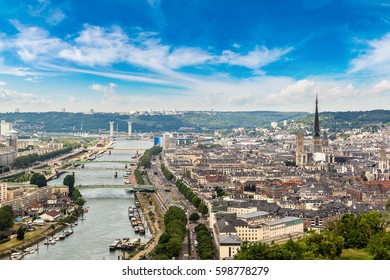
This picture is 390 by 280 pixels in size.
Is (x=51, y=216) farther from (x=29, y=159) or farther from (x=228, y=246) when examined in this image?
(x=29, y=159)

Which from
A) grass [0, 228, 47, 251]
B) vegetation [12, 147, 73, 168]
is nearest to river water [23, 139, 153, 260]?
grass [0, 228, 47, 251]

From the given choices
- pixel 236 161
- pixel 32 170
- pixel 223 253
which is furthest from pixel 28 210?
pixel 236 161

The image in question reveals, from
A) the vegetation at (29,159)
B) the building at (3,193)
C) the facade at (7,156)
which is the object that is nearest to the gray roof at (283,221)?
the building at (3,193)

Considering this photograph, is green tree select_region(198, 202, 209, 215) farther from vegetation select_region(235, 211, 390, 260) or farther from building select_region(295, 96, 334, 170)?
building select_region(295, 96, 334, 170)

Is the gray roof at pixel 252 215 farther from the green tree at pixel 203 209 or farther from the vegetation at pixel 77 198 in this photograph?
the vegetation at pixel 77 198

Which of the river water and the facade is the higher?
the facade
